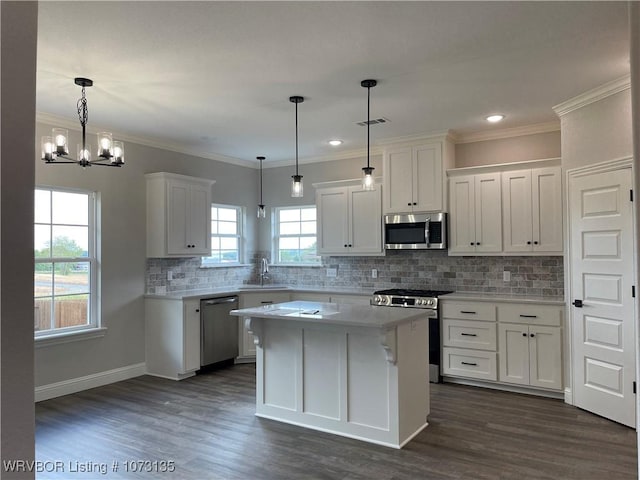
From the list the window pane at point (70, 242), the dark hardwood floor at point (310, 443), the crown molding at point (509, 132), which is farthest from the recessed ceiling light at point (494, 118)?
the window pane at point (70, 242)

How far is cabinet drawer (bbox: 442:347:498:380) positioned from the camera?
4680 millimetres

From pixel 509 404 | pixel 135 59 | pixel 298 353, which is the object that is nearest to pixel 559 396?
pixel 509 404

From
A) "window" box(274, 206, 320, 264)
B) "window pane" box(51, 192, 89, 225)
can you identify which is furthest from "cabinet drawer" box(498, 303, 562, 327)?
"window pane" box(51, 192, 89, 225)

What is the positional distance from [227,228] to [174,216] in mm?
1347

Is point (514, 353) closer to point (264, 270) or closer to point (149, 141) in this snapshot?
point (264, 270)

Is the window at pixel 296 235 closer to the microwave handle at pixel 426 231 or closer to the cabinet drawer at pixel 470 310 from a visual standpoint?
the microwave handle at pixel 426 231

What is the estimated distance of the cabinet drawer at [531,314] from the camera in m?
4.35

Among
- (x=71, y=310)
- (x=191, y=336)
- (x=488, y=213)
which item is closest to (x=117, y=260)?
(x=71, y=310)

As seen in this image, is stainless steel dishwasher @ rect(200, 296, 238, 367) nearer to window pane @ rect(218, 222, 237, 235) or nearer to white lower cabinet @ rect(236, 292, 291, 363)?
white lower cabinet @ rect(236, 292, 291, 363)

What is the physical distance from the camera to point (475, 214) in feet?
16.5

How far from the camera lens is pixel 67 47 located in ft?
9.58

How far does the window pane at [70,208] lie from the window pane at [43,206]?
0.17 ft

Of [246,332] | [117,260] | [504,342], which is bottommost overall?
[246,332]

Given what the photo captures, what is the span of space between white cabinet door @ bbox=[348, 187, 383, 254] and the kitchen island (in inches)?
75.5
